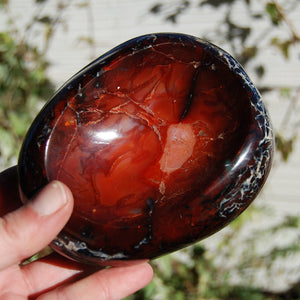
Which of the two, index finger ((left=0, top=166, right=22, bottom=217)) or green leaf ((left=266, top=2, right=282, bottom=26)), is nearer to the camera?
index finger ((left=0, top=166, right=22, bottom=217))

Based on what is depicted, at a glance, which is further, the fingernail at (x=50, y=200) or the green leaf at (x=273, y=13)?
the green leaf at (x=273, y=13)

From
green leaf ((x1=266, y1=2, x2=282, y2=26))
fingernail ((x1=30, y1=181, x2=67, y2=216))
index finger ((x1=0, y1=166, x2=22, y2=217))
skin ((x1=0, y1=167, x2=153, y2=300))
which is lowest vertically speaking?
skin ((x1=0, y1=167, x2=153, y2=300))

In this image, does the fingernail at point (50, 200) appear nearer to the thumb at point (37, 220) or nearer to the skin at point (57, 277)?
the thumb at point (37, 220)

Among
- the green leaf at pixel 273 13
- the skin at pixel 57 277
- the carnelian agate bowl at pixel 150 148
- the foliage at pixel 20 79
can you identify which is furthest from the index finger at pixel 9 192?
the green leaf at pixel 273 13

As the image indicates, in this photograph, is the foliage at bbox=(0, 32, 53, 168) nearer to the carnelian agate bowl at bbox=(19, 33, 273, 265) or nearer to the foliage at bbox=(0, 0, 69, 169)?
the foliage at bbox=(0, 0, 69, 169)

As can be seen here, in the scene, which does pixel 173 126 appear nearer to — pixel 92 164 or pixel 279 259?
pixel 92 164

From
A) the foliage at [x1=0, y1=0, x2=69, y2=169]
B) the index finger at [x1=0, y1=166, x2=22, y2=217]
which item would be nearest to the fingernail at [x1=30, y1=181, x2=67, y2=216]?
the index finger at [x1=0, y1=166, x2=22, y2=217]

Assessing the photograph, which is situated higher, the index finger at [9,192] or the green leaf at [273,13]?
the green leaf at [273,13]

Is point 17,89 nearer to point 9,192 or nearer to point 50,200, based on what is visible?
point 9,192

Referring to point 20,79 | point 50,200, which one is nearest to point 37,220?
point 50,200
